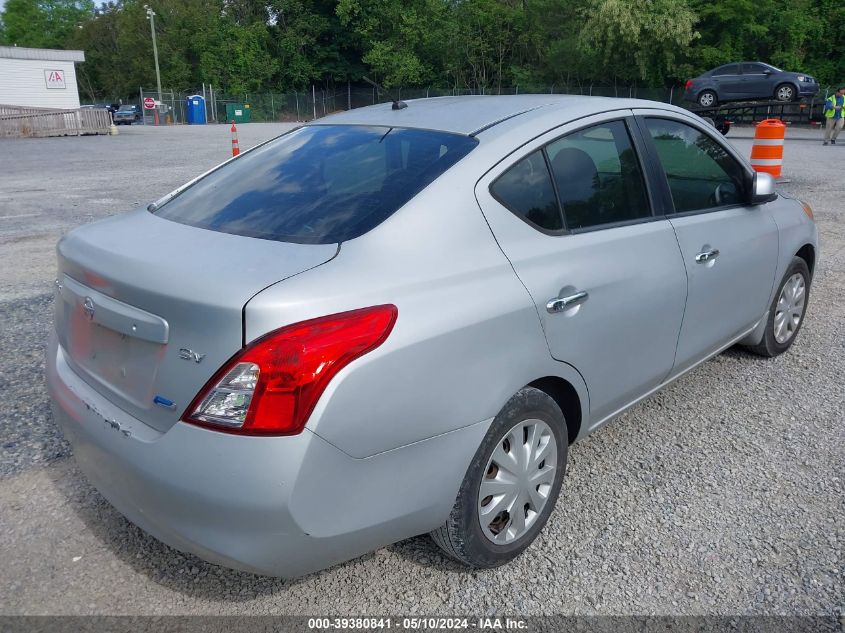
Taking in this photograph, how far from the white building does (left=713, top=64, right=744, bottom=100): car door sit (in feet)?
111

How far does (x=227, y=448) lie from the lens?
2.04 meters

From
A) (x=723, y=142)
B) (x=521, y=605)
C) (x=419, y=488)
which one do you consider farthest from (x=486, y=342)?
(x=723, y=142)

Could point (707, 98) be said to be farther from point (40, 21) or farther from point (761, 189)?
point (40, 21)

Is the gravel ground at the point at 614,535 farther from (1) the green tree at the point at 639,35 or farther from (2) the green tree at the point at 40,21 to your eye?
(2) the green tree at the point at 40,21

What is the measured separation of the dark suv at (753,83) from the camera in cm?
2961

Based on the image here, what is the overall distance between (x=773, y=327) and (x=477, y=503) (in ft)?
9.75

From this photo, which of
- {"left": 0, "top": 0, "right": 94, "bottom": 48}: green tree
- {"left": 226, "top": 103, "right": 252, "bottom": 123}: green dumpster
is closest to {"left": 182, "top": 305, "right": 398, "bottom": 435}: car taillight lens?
{"left": 226, "top": 103, "right": 252, "bottom": 123}: green dumpster

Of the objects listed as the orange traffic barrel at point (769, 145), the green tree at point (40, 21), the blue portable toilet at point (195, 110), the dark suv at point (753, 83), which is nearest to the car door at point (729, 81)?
the dark suv at point (753, 83)

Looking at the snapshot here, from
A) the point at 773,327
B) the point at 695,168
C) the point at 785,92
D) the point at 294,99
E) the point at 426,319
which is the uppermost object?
the point at 785,92

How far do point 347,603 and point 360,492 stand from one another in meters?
0.65

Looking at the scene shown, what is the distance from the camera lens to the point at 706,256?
3514 mm

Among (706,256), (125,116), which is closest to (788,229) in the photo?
(706,256)

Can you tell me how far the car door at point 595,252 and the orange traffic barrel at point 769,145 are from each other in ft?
27.9

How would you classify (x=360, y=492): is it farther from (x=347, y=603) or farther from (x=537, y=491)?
(x=537, y=491)
